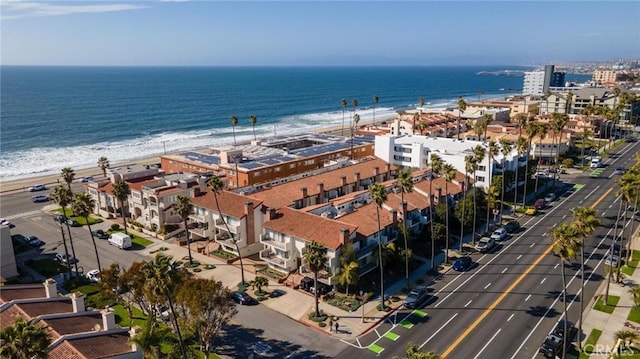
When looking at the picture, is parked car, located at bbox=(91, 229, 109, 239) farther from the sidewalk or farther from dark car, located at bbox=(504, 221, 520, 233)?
the sidewalk

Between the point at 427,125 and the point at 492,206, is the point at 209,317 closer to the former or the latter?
the point at 492,206

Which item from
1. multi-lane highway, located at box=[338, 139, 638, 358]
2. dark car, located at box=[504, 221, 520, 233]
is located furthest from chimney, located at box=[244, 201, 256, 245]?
dark car, located at box=[504, 221, 520, 233]

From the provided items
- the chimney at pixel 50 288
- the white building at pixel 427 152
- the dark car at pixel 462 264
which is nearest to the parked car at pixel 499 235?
the dark car at pixel 462 264

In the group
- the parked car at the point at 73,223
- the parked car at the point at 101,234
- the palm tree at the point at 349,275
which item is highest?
the palm tree at the point at 349,275

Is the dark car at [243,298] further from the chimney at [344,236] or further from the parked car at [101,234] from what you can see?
the parked car at [101,234]

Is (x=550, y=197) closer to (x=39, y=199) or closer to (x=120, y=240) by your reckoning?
(x=120, y=240)

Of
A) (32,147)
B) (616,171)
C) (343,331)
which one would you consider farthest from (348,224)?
(32,147)
